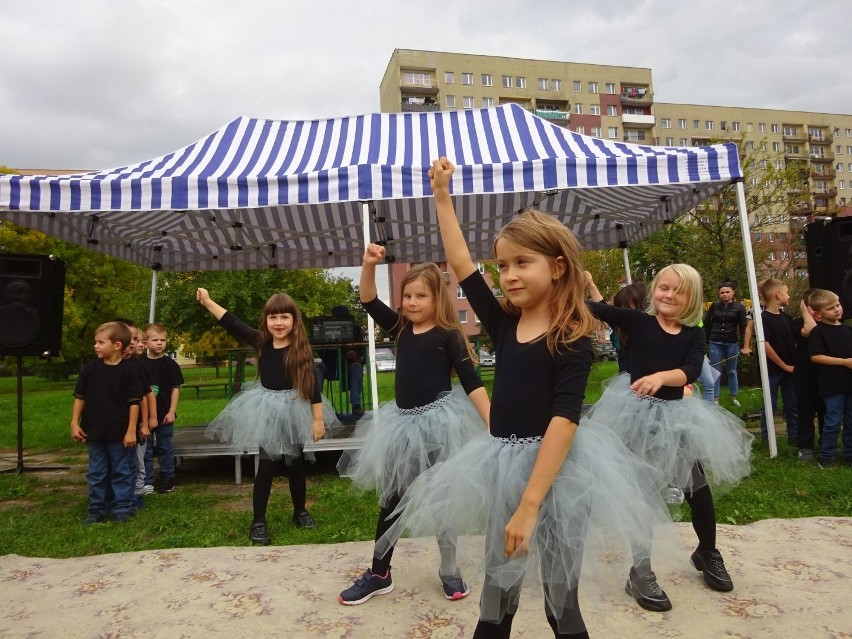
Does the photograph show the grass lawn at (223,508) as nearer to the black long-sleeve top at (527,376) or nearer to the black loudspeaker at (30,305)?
the black loudspeaker at (30,305)

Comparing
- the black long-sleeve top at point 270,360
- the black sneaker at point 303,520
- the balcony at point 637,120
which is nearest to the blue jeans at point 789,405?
the black sneaker at point 303,520

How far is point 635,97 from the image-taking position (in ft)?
180

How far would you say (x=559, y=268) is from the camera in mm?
1788

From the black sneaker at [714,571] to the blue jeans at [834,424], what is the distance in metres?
3.17

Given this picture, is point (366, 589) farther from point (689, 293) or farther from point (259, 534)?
point (689, 293)

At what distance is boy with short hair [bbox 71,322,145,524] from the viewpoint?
4469mm

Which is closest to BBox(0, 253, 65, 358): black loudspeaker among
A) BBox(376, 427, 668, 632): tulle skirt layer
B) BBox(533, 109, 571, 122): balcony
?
BBox(376, 427, 668, 632): tulle skirt layer

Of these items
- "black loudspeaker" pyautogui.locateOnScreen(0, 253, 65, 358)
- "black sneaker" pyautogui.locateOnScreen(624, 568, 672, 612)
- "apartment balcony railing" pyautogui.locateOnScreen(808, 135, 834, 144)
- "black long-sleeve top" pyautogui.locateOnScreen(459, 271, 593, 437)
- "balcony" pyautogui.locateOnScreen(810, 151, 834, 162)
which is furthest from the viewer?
"apartment balcony railing" pyautogui.locateOnScreen(808, 135, 834, 144)

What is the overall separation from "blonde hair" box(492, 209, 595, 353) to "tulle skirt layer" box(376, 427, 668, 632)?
36cm

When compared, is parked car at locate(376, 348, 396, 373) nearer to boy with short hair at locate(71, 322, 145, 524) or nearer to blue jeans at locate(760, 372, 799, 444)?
blue jeans at locate(760, 372, 799, 444)

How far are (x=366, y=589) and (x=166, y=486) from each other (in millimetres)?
3622

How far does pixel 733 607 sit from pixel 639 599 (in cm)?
43

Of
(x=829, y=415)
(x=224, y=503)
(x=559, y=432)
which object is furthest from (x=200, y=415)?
(x=559, y=432)

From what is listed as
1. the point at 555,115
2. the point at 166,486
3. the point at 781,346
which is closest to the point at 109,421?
the point at 166,486
